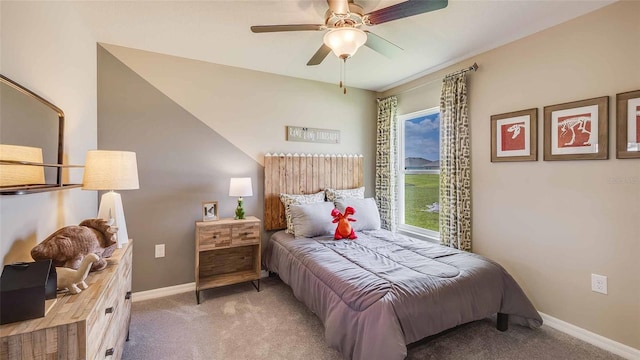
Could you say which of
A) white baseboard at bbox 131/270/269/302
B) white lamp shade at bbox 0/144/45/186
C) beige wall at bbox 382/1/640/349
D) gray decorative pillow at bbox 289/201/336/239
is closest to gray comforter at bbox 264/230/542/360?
gray decorative pillow at bbox 289/201/336/239

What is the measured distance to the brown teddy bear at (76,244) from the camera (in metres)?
1.25

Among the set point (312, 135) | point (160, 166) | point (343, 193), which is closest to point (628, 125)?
point (343, 193)

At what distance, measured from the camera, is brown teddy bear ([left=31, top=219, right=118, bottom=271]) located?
125 centimetres

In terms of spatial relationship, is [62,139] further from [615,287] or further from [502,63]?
[615,287]

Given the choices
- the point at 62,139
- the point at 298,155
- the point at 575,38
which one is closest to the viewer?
the point at 62,139

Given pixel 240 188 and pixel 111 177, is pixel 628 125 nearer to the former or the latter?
pixel 240 188

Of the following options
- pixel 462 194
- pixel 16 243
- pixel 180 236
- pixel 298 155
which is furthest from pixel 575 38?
pixel 180 236

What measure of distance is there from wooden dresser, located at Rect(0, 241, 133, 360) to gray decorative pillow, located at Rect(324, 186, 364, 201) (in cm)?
241

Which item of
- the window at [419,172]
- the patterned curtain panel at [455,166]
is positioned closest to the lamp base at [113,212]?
the patterned curtain panel at [455,166]

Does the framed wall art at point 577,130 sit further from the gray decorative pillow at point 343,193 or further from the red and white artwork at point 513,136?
the gray decorative pillow at point 343,193

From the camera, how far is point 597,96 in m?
2.05

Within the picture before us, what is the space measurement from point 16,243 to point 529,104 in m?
3.64

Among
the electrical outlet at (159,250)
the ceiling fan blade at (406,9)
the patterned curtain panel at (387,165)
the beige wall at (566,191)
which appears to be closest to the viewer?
the ceiling fan blade at (406,9)

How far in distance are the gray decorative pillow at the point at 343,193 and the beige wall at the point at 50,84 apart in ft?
7.96
